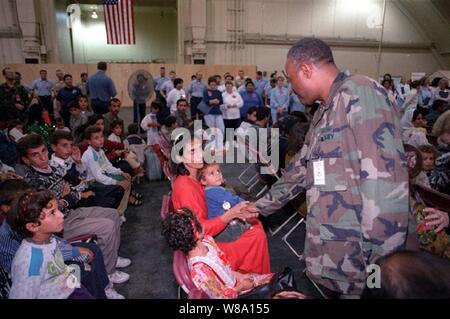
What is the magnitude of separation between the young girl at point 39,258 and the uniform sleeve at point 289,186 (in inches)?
47.4

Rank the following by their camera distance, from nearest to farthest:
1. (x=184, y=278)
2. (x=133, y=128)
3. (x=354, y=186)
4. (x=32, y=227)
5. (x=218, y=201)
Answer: (x=354, y=186), (x=184, y=278), (x=32, y=227), (x=218, y=201), (x=133, y=128)

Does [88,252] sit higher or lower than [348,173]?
lower

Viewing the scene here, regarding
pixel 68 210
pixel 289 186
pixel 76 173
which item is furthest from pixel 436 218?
pixel 76 173

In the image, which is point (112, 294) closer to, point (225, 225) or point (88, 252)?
point (88, 252)

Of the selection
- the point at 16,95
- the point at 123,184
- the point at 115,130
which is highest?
the point at 16,95

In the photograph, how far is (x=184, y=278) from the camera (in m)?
1.71

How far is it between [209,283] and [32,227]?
1.02 metres

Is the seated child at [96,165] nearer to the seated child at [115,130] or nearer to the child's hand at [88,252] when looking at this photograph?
the seated child at [115,130]

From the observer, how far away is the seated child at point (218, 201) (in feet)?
8.72

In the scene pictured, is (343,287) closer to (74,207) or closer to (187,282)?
(187,282)

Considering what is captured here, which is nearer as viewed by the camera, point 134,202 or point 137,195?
point 134,202

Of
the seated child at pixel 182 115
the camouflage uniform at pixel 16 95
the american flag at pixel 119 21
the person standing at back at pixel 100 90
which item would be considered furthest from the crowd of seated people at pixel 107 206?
the american flag at pixel 119 21

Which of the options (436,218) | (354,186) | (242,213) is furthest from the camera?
(242,213)
